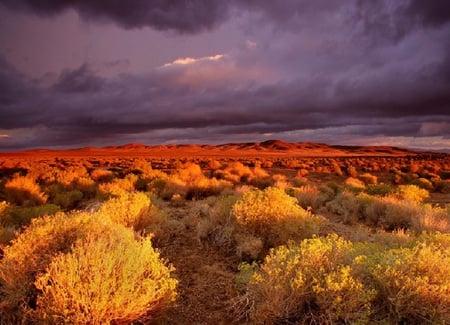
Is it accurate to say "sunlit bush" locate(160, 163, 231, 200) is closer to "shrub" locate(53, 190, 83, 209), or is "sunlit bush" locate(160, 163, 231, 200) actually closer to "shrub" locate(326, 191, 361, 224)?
"shrub" locate(53, 190, 83, 209)

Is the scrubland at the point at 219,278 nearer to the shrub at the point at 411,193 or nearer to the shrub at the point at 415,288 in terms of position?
the shrub at the point at 415,288

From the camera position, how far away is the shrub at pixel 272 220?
774cm

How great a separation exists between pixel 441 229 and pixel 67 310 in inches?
344

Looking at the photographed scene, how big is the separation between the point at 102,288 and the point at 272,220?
4480 millimetres

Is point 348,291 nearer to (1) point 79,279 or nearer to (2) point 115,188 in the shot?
(1) point 79,279

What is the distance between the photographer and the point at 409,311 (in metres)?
4.55

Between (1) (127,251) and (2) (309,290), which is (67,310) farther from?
(2) (309,290)

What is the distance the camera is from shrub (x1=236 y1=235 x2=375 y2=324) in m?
4.48

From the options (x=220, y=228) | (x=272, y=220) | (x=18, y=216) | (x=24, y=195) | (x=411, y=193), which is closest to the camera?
(x=272, y=220)

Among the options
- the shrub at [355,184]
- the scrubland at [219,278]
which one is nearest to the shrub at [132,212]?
the scrubland at [219,278]

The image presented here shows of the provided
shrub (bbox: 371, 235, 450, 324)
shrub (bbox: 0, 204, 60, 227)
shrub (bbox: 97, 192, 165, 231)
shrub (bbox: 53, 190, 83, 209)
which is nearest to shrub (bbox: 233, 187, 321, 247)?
shrub (bbox: 97, 192, 165, 231)

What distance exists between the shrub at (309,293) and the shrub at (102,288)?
1184 millimetres

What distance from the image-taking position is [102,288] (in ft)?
13.8

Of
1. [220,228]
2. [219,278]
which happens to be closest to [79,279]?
[219,278]
